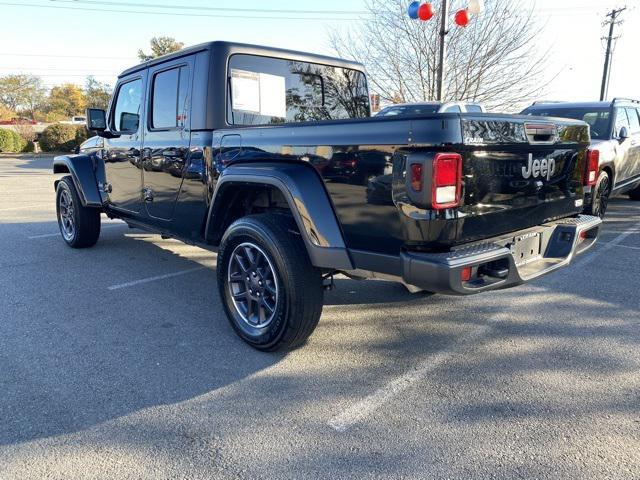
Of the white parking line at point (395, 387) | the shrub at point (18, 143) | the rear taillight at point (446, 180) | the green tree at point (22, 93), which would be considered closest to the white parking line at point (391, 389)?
the white parking line at point (395, 387)

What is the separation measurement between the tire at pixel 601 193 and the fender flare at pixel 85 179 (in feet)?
21.0

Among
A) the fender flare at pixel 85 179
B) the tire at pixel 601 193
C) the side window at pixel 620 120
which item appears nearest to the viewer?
the fender flare at pixel 85 179

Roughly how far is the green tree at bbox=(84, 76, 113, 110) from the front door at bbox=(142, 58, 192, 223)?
54206 mm

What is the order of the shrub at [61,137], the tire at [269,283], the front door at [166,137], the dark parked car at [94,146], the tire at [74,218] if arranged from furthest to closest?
the shrub at [61,137] < the tire at [74,218] < the dark parked car at [94,146] < the front door at [166,137] < the tire at [269,283]

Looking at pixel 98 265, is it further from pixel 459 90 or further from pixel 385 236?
pixel 459 90

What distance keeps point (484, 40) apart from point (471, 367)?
50.7 ft

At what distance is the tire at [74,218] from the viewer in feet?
19.8

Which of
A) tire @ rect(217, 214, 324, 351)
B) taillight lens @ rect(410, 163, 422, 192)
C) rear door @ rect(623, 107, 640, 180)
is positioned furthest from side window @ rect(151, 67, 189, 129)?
rear door @ rect(623, 107, 640, 180)

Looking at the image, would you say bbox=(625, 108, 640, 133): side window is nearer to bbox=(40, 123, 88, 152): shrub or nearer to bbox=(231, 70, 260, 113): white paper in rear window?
bbox=(231, 70, 260, 113): white paper in rear window

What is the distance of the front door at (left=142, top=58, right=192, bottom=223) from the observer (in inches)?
159

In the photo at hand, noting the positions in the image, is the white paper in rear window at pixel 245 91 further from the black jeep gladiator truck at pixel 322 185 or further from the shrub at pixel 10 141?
the shrub at pixel 10 141

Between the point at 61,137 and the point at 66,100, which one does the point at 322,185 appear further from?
the point at 66,100

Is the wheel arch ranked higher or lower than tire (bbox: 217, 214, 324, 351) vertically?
higher

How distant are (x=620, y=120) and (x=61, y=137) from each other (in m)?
29.9
